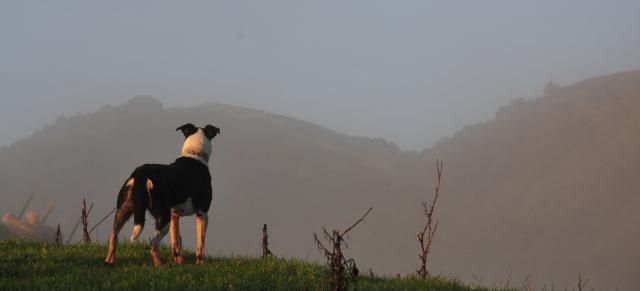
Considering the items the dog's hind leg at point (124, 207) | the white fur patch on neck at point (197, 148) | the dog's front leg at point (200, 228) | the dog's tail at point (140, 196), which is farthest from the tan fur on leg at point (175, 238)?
the white fur patch on neck at point (197, 148)

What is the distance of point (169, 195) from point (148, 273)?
1.47 m

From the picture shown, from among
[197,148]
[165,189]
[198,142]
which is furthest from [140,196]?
[198,142]

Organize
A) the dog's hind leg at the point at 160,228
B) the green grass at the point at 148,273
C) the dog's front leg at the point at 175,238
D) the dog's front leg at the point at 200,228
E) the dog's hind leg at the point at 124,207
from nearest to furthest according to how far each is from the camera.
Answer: the green grass at the point at 148,273, the dog's hind leg at the point at 124,207, the dog's hind leg at the point at 160,228, the dog's front leg at the point at 175,238, the dog's front leg at the point at 200,228

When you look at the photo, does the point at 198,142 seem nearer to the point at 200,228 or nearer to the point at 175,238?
the point at 200,228

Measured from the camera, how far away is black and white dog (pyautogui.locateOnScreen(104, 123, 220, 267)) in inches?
439

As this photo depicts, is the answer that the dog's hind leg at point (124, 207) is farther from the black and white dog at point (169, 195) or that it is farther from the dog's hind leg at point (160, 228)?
the dog's hind leg at point (160, 228)

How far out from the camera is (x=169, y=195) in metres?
11.5

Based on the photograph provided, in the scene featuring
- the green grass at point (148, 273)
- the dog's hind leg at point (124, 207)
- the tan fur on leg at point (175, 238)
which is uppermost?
the dog's hind leg at point (124, 207)

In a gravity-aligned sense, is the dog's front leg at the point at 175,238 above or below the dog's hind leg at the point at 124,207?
below

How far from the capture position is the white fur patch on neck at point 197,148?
513 inches

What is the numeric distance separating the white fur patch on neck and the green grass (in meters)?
2.23

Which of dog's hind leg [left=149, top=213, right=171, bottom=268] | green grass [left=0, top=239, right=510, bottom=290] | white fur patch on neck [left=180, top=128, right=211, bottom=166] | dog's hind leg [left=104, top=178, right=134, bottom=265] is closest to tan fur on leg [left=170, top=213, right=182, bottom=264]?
green grass [left=0, top=239, right=510, bottom=290]

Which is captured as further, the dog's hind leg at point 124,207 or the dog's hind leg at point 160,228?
the dog's hind leg at point 160,228

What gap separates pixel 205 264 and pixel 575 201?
202 m
